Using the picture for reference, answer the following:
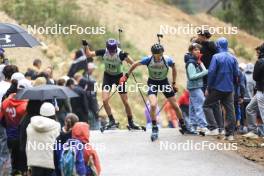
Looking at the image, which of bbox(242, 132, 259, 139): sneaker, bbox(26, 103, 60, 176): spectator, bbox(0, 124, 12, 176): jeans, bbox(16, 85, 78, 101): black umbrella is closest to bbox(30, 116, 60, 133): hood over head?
bbox(26, 103, 60, 176): spectator

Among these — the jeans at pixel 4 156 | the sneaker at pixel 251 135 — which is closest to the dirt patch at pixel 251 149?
the sneaker at pixel 251 135

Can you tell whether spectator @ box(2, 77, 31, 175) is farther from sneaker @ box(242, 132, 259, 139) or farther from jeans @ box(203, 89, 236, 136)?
sneaker @ box(242, 132, 259, 139)

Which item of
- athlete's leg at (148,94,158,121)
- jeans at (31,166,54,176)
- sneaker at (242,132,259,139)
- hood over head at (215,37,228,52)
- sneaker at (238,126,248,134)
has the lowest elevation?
jeans at (31,166,54,176)

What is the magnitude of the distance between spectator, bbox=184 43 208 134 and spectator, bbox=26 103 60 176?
559 cm

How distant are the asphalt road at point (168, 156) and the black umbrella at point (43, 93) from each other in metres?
1.87

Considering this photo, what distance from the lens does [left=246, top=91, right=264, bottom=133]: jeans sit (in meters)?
18.3

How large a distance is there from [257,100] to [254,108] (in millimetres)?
357

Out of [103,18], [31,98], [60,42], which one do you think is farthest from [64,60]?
[31,98]

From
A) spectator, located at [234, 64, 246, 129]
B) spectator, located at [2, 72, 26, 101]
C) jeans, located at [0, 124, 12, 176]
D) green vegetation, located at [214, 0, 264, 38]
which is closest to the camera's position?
jeans, located at [0, 124, 12, 176]

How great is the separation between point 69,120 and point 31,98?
105 cm

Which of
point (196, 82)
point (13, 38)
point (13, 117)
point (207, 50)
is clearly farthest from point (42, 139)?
Answer: point (207, 50)

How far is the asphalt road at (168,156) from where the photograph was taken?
15867 millimetres

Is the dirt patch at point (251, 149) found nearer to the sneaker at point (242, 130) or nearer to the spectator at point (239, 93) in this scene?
the sneaker at point (242, 130)

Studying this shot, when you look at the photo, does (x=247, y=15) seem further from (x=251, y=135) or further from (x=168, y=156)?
(x=168, y=156)
